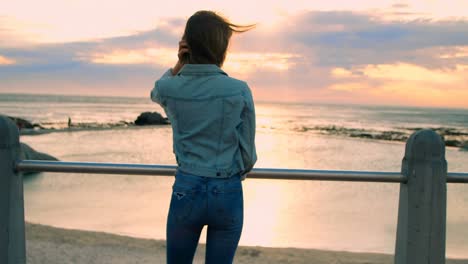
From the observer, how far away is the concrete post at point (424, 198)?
120 inches

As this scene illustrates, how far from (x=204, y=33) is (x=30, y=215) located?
34.3 feet

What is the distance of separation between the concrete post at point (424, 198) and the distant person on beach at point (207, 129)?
4.10 feet

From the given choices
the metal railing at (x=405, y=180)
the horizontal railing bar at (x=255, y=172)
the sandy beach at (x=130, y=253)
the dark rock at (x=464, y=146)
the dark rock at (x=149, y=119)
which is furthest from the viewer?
the dark rock at (x=149, y=119)

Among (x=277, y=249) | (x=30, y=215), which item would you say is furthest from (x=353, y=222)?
(x=30, y=215)

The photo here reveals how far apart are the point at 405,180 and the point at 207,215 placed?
1.43 metres

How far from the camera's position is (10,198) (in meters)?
3.22

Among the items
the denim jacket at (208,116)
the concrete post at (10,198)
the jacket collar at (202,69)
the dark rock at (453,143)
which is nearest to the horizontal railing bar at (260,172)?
the concrete post at (10,198)

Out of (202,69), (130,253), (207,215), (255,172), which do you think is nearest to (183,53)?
(202,69)

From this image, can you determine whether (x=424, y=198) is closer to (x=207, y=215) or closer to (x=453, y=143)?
(x=207, y=215)

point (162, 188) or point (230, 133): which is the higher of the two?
point (230, 133)

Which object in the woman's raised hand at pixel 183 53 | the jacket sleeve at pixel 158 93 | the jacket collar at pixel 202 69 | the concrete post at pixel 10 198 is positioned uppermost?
the woman's raised hand at pixel 183 53

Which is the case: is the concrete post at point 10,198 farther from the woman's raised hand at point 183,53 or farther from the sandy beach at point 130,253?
the sandy beach at point 130,253

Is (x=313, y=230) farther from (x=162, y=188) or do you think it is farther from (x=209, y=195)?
(x=209, y=195)

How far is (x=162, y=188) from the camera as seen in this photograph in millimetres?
14391
